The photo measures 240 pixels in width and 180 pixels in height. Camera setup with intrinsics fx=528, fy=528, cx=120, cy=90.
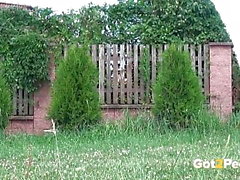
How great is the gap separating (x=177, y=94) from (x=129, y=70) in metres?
1.70

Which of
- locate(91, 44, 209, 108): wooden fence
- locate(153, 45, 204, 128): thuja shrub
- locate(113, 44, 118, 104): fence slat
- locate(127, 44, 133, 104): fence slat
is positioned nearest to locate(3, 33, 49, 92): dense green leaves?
locate(91, 44, 209, 108): wooden fence

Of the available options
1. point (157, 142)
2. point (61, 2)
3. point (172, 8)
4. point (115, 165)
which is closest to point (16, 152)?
point (157, 142)

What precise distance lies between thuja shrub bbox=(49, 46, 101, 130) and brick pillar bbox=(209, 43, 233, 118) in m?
2.34

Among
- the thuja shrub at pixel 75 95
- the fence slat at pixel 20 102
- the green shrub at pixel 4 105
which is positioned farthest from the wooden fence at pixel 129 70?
the green shrub at pixel 4 105

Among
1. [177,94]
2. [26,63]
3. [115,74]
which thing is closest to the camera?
[177,94]

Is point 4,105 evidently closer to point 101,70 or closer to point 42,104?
point 42,104

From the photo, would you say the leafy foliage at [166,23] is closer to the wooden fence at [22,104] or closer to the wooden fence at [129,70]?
the wooden fence at [129,70]

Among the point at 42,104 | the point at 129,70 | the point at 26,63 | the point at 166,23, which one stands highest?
the point at 166,23

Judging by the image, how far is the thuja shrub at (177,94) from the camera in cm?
803

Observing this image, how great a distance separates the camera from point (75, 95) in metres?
8.13

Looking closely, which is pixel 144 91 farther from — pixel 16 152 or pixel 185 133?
pixel 16 152

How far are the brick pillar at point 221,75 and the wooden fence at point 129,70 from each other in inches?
4.4

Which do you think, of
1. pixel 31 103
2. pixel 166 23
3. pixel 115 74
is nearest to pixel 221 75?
pixel 166 23

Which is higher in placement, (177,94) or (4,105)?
(177,94)
